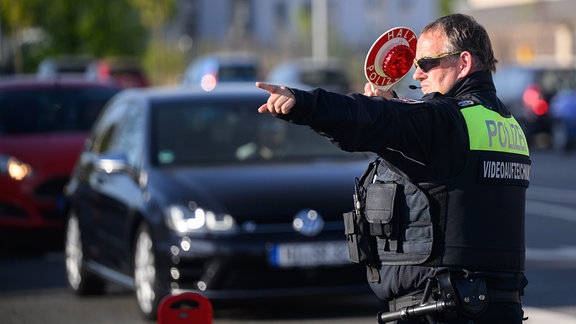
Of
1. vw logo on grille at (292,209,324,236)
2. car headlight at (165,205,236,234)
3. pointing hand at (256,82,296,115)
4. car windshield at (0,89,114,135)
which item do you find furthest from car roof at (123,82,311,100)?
pointing hand at (256,82,296,115)

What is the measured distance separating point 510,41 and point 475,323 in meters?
62.2

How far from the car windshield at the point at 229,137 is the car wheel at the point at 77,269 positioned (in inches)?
47.5

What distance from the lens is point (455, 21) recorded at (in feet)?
15.6

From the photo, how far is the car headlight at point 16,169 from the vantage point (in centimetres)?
1336

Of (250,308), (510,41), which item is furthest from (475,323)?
(510,41)

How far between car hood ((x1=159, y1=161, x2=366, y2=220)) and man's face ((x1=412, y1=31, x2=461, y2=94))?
4.24 m

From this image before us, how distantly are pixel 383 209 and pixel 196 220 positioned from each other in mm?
4449

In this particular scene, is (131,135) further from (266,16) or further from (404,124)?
(266,16)

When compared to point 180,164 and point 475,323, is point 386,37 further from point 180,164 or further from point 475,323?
point 180,164

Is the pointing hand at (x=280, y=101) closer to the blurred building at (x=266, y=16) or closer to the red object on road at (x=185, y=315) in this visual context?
the red object on road at (x=185, y=315)

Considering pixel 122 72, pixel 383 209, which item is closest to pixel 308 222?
pixel 383 209

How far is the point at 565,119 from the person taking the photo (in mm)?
29484

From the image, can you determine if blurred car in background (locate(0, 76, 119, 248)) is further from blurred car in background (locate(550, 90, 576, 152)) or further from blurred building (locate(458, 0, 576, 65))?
blurred building (locate(458, 0, 576, 65))

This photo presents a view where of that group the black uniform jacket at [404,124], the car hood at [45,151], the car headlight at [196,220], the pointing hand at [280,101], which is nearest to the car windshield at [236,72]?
the car hood at [45,151]
